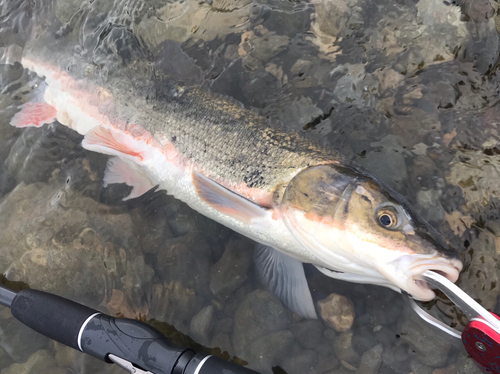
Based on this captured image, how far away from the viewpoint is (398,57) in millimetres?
3189

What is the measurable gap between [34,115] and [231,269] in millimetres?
2407

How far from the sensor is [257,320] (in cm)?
284

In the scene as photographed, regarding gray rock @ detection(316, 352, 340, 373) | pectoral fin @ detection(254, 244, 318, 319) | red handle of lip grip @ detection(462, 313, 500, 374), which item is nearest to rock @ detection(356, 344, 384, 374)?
gray rock @ detection(316, 352, 340, 373)

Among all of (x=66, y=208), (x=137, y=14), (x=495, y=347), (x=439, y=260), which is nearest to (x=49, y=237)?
(x=66, y=208)

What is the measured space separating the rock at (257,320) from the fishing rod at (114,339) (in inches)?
29.0

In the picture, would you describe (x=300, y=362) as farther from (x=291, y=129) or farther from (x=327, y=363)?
(x=291, y=129)

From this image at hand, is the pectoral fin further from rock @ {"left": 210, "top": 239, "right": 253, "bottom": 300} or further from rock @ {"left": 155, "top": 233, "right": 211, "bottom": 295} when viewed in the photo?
rock @ {"left": 155, "top": 233, "right": 211, "bottom": 295}

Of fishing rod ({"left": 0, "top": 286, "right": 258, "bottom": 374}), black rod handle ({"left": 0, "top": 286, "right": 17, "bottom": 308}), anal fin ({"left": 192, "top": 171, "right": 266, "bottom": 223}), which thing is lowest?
black rod handle ({"left": 0, "top": 286, "right": 17, "bottom": 308})

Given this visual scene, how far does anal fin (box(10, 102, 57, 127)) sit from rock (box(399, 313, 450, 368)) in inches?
139

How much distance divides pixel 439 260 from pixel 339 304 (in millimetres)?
974

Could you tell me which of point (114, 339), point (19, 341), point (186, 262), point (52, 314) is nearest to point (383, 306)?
point (186, 262)

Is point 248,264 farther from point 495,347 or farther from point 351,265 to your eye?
point 495,347

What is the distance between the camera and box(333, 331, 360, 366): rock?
2.69 metres

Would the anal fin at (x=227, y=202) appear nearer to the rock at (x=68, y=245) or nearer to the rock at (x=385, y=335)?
the rock at (x=68, y=245)
